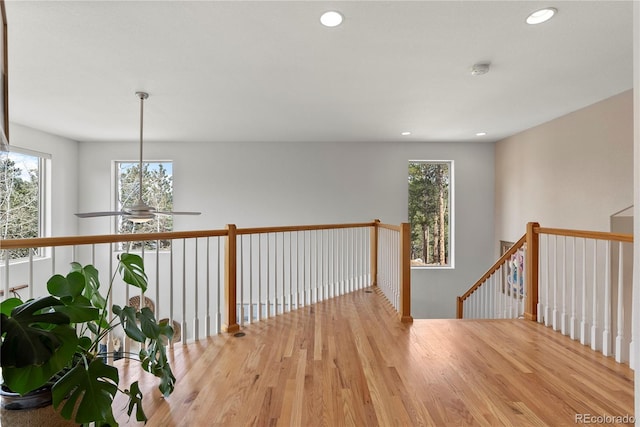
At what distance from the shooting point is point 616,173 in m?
3.16

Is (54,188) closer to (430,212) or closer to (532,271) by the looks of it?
(430,212)

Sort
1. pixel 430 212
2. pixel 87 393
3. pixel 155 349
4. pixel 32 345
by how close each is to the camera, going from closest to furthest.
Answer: pixel 32 345, pixel 87 393, pixel 155 349, pixel 430 212

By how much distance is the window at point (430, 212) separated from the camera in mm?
5582

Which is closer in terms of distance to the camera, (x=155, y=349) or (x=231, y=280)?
(x=155, y=349)

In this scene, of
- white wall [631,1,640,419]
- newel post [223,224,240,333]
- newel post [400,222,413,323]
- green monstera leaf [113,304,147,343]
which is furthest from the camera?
newel post [400,222,413,323]

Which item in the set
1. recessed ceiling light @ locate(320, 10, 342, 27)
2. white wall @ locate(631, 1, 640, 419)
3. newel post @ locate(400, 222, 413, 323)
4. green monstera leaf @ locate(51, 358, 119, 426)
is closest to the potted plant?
green monstera leaf @ locate(51, 358, 119, 426)

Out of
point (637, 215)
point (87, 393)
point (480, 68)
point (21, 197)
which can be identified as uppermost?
point (480, 68)

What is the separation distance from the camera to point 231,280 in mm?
2746

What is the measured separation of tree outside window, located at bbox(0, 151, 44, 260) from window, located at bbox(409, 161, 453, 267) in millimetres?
6652

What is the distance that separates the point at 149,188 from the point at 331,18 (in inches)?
199

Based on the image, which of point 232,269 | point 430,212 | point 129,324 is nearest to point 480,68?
point 232,269

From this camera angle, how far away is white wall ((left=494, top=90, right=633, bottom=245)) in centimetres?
313

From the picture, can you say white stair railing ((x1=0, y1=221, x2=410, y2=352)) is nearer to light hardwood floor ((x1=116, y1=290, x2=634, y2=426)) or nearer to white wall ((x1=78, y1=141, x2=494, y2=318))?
light hardwood floor ((x1=116, y1=290, x2=634, y2=426))

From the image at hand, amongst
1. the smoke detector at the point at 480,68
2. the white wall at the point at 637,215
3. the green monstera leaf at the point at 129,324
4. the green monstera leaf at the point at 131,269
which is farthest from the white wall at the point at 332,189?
the white wall at the point at 637,215
